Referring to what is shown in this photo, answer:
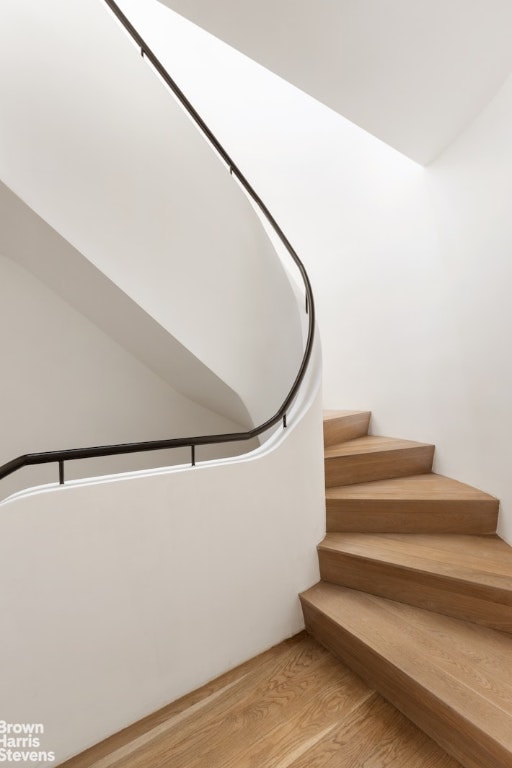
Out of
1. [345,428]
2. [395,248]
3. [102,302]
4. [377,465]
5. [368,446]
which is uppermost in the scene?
[395,248]

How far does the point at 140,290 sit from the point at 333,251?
71.8 inches

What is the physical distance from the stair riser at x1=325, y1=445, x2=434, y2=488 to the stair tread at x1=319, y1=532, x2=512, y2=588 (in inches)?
15.3

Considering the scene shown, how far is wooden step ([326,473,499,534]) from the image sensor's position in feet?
7.50

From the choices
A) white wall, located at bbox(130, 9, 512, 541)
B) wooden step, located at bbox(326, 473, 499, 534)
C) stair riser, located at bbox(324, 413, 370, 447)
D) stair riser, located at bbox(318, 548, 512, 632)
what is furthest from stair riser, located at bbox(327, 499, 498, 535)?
stair riser, located at bbox(324, 413, 370, 447)

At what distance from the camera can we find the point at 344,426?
10.1 ft

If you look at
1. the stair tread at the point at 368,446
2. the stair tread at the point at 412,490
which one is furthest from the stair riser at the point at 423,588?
the stair tread at the point at 368,446

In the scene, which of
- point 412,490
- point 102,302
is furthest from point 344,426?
point 102,302

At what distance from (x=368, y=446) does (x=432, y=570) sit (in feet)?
3.46

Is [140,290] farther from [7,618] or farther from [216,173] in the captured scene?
[7,618]

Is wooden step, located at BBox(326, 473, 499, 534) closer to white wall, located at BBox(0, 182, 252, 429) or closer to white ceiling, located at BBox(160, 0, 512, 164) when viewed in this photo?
white wall, located at BBox(0, 182, 252, 429)

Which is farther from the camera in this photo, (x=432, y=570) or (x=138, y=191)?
(x=138, y=191)

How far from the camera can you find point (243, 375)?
114 inches

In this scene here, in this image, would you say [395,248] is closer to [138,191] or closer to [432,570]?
[138,191]

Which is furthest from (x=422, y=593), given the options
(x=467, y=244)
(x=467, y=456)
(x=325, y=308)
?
(x=325, y=308)
